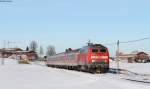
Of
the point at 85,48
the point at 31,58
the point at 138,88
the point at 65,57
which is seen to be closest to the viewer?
the point at 138,88

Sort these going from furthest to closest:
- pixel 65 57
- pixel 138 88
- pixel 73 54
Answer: pixel 65 57 → pixel 73 54 → pixel 138 88

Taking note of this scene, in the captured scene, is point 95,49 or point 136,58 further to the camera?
point 136,58

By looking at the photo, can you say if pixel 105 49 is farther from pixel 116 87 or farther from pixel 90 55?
pixel 116 87

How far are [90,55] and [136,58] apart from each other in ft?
411

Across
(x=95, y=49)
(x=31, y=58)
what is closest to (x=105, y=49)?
(x=95, y=49)

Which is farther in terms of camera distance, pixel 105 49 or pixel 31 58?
pixel 31 58

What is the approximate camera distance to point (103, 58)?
4212 centimetres

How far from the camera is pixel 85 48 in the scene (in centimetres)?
4416

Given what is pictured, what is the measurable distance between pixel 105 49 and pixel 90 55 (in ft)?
7.66

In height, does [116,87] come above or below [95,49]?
below

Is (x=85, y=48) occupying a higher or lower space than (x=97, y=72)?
higher

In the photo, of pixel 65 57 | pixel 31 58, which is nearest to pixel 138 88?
pixel 65 57

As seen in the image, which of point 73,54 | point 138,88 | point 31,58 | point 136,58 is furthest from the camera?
point 31,58

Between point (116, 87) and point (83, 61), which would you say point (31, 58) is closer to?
point (83, 61)
